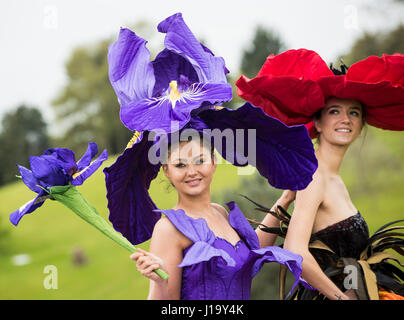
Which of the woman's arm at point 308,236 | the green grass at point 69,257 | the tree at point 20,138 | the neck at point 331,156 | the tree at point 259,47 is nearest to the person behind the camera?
the woman's arm at point 308,236

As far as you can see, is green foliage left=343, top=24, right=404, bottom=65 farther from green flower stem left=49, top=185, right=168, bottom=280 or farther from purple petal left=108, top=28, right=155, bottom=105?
green flower stem left=49, top=185, right=168, bottom=280

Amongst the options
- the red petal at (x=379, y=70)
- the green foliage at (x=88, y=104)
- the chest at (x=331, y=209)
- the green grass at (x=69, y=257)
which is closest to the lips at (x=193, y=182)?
the chest at (x=331, y=209)

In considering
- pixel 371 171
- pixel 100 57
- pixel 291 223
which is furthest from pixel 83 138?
pixel 291 223

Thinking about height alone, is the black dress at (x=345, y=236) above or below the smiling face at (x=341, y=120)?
below

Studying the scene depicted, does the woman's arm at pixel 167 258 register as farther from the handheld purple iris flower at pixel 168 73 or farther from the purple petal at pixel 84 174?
the handheld purple iris flower at pixel 168 73

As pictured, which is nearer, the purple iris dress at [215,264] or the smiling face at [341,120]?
the purple iris dress at [215,264]

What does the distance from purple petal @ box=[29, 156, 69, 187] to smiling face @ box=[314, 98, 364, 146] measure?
3.59 feet

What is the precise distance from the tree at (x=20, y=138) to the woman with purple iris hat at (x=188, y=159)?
448 inches

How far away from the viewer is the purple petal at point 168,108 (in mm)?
1473

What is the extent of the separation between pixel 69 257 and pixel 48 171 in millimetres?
8501

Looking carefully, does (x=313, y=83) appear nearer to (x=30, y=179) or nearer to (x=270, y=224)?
(x=270, y=224)

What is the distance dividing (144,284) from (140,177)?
6785 millimetres

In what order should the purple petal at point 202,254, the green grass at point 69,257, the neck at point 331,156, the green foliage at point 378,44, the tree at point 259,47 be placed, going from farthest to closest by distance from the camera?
the tree at point 259,47 → the green foliage at point 378,44 → the green grass at point 69,257 → the neck at point 331,156 → the purple petal at point 202,254

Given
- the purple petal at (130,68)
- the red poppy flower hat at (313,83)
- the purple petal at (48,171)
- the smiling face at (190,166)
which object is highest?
the red poppy flower hat at (313,83)
